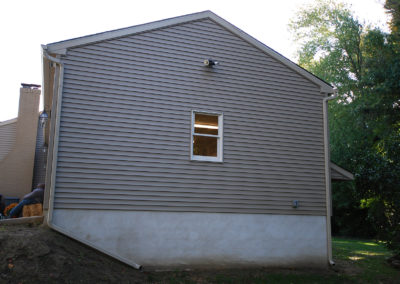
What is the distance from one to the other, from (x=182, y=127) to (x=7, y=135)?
12.1 meters

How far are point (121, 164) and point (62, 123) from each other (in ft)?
5.64

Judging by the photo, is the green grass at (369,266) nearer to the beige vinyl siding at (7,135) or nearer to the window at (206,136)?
the window at (206,136)

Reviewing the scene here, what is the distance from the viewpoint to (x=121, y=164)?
8969 millimetres

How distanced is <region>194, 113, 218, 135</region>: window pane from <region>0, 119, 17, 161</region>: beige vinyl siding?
1153 cm

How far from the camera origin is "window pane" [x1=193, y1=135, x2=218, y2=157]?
9.95m

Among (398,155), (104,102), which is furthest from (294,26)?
(104,102)

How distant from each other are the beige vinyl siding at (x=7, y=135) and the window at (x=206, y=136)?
38.0 feet

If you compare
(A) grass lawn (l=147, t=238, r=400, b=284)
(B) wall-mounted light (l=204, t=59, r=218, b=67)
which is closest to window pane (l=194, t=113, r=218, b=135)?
(B) wall-mounted light (l=204, t=59, r=218, b=67)

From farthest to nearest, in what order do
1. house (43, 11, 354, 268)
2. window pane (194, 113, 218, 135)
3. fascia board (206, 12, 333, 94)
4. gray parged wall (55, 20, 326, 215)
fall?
fascia board (206, 12, 333, 94) < window pane (194, 113, 218, 135) < gray parged wall (55, 20, 326, 215) < house (43, 11, 354, 268)

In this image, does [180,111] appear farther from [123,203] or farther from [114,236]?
[114,236]

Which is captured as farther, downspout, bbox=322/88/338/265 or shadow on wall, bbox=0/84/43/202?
shadow on wall, bbox=0/84/43/202

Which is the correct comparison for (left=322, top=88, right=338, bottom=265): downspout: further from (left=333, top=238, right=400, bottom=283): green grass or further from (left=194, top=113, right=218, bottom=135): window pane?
(left=194, top=113, right=218, bottom=135): window pane

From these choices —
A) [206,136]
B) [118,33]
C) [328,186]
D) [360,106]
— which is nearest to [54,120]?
[118,33]

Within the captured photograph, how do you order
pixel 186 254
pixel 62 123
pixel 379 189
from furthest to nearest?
pixel 379 189
pixel 186 254
pixel 62 123
